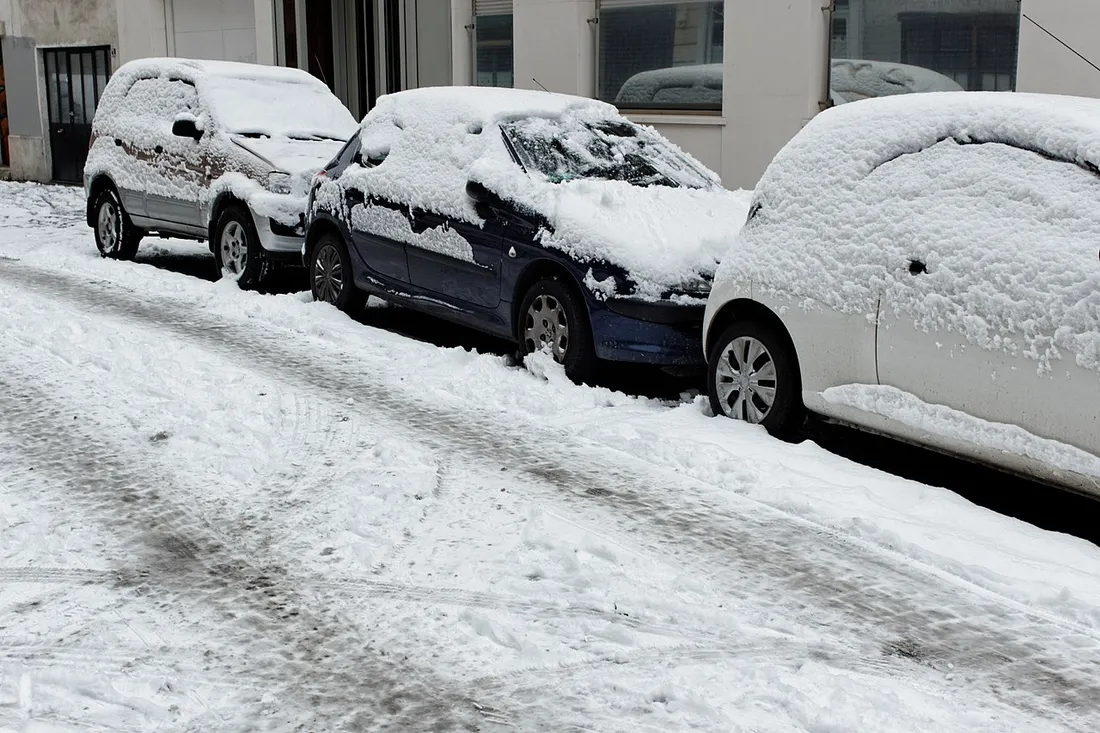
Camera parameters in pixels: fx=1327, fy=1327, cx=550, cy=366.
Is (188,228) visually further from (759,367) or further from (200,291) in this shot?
(759,367)

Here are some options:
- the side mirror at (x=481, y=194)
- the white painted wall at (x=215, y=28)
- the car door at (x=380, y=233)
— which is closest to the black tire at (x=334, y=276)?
the car door at (x=380, y=233)

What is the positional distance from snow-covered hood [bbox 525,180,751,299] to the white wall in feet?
14.2

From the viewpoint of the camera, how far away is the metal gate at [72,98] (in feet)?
88.6

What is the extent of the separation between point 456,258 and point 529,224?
81 centimetres

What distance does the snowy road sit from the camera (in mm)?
3963

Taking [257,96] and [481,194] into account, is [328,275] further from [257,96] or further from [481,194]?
[257,96]

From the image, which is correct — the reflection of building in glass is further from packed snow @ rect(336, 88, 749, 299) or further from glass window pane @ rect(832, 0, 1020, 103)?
packed snow @ rect(336, 88, 749, 299)

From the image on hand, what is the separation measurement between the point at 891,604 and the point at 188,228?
9.27m

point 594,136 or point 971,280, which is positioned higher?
point 594,136

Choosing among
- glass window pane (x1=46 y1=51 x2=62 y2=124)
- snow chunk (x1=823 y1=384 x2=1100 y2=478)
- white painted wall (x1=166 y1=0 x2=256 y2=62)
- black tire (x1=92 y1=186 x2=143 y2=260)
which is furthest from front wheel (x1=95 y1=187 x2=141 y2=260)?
glass window pane (x1=46 y1=51 x2=62 y2=124)

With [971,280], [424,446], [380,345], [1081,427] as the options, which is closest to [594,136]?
[380,345]

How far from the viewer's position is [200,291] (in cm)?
1132

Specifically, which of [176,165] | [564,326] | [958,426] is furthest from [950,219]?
[176,165]

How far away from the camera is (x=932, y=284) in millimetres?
5969
